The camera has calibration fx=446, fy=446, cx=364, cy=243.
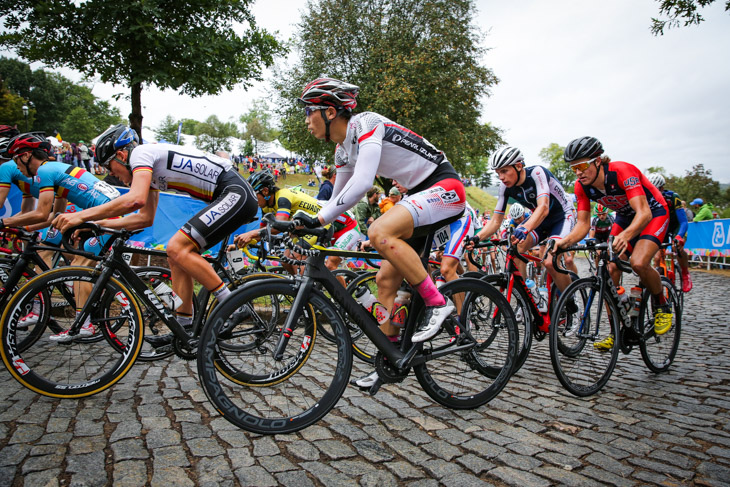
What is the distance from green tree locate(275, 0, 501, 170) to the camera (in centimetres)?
2469

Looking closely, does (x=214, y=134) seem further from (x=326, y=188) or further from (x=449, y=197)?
(x=449, y=197)

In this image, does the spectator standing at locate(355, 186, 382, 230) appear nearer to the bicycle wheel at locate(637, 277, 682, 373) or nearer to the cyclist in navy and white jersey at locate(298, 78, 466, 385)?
the bicycle wheel at locate(637, 277, 682, 373)

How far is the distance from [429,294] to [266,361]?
1224 millimetres

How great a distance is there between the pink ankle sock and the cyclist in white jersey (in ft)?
5.86

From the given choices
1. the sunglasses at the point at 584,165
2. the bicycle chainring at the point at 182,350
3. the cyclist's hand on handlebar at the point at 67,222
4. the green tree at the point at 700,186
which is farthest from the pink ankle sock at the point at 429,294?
the green tree at the point at 700,186

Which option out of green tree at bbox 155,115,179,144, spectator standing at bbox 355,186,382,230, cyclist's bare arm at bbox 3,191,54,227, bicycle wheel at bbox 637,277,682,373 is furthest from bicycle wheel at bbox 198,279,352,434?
green tree at bbox 155,115,179,144

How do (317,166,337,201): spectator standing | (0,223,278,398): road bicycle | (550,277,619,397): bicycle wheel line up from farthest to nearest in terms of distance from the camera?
1. (317,166,337,201): spectator standing
2. (550,277,619,397): bicycle wheel
3. (0,223,278,398): road bicycle

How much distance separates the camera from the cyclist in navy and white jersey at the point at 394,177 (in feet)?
9.92

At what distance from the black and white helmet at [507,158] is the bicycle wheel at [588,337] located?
162 cm

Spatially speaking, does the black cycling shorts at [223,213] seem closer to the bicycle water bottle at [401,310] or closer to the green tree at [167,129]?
the bicycle water bottle at [401,310]

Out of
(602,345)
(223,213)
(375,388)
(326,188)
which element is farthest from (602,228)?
(223,213)

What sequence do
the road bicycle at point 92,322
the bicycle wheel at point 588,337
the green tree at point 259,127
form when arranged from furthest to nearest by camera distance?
1. the green tree at point 259,127
2. the bicycle wheel at point 588,337
3. the road bicycle at point 92,322

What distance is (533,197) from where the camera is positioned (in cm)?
532

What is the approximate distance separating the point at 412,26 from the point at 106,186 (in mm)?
24500
